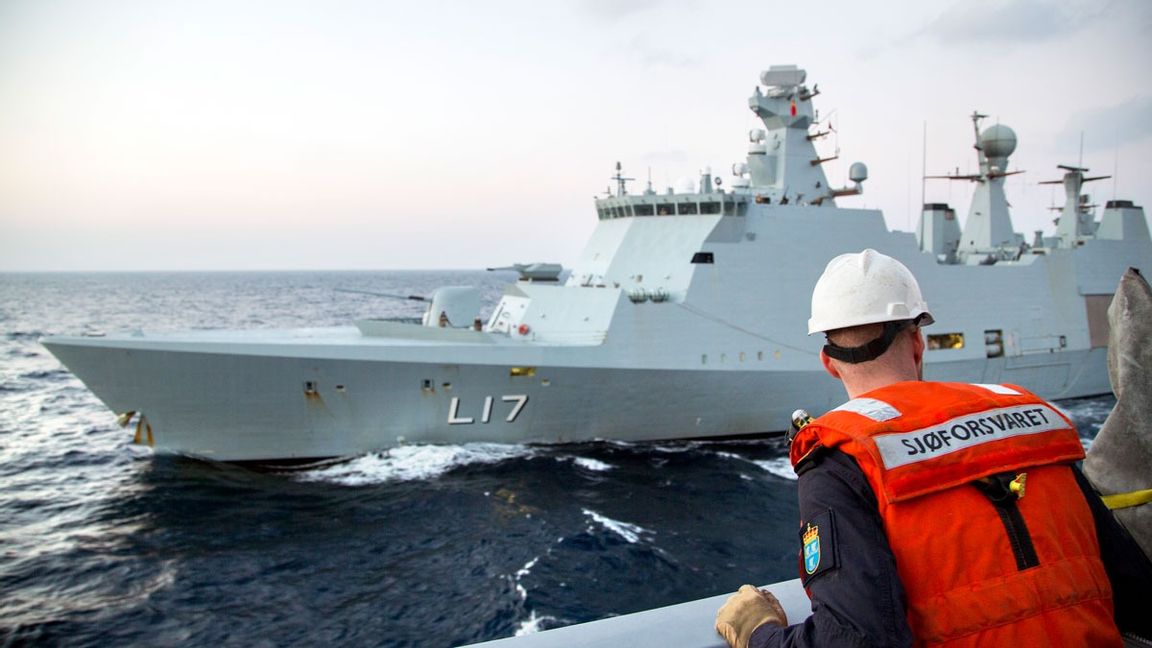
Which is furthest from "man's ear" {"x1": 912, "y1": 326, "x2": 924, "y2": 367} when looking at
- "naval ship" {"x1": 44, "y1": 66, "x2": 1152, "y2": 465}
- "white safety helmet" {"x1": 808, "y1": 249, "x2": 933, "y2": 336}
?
"naval ship" {"x1": 44, "y1": 66, "x2": 1152, "y2": 465}

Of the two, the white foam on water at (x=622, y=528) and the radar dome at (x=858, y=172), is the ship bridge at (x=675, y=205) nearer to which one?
the radar dome at (x=858, y=172)

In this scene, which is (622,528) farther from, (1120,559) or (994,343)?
(994,343)

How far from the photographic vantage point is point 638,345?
11.3m

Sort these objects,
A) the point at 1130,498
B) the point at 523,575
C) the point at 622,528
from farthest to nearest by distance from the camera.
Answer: the point at 622,528 → the point at 523,575 → the point at 1130,498

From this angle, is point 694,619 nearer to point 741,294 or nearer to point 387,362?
point 387,362

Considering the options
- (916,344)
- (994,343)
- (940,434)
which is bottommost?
(994,343)

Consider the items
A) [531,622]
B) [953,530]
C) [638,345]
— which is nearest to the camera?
[953,530]

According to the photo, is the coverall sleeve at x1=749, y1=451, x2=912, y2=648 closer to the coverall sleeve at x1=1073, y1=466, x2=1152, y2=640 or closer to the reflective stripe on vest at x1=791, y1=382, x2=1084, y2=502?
the reflective stripe on vest at x1=791, y1=382, x2=1084, y2=502

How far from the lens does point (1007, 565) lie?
1.09 m

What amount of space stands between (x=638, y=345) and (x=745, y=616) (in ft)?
32.6

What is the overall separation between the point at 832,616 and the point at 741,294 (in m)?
11.3

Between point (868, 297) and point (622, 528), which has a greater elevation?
point (868, 297)

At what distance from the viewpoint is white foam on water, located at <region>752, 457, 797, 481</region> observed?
1101 cm

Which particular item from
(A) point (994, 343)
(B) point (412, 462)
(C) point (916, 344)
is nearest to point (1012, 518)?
(C) point (916, 344)
